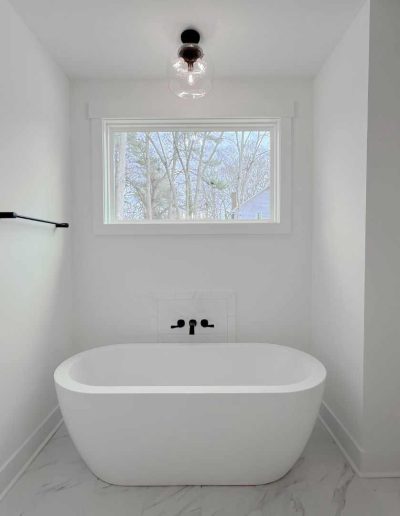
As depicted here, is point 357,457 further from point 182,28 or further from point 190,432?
point 182,28

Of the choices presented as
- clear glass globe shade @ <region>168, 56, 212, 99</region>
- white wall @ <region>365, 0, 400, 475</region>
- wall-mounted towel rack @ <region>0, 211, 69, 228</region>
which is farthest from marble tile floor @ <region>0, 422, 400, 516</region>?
clear glass globe shade @ <region>168, 56, 212, 99</region>

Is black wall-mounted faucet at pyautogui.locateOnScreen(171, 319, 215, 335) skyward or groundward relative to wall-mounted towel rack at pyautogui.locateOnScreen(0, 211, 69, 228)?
groundward

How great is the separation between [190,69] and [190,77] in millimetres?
44

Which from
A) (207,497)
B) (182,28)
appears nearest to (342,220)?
(182,28)

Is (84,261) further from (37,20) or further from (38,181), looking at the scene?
(37,20)

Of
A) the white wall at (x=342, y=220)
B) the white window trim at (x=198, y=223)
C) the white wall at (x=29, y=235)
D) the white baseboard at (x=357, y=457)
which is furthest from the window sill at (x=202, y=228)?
the white baseboard at (x=357, y=457)

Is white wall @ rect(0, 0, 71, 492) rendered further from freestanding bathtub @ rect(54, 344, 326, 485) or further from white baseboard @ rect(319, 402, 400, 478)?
white baseboard @ rect(319, 402, 400, 478)

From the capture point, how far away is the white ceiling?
1.78 metres

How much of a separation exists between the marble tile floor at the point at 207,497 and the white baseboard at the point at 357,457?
0.11 ft

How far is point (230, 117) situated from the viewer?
254cm

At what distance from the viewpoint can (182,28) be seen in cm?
194

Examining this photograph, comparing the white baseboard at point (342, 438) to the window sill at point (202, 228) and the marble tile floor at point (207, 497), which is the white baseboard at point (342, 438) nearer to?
the marble tile floor at point (207, 497)

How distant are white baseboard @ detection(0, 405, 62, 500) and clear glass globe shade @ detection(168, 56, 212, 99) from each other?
2.16 metres

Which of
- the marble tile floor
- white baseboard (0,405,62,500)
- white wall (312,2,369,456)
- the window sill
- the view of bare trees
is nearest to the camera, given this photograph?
the marble tile floor
